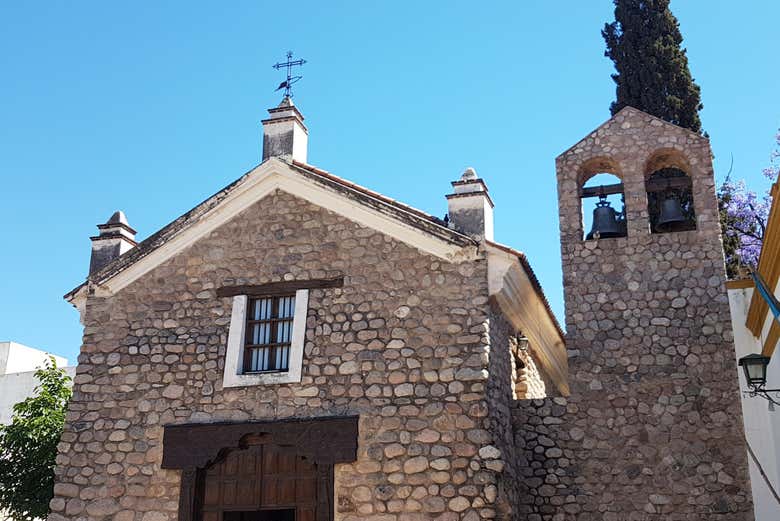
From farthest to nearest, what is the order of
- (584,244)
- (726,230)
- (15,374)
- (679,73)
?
(15,374), (726,230), (679,73), (584,244)

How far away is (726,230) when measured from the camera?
2045 centimetres

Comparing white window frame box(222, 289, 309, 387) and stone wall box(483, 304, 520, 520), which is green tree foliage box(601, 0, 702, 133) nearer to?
stone wall box(483, 304, 520, 520)

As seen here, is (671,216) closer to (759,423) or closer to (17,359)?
(759,423)

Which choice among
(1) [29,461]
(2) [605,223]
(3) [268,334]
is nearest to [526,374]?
(2) [605,223]

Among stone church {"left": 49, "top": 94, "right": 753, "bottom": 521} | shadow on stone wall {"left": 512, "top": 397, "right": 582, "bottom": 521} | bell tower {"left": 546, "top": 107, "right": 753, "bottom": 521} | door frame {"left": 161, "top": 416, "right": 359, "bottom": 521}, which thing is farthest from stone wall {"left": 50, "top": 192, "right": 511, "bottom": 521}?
bell tower {"left": 546, "top": 107, "right": 753, "bottom": 521}

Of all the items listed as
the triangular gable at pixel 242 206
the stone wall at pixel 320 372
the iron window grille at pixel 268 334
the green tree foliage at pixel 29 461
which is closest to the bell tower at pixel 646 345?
the stone wall at pixel 320 372

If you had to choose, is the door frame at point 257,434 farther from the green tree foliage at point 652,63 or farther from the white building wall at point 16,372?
the white building wall at point 16,372

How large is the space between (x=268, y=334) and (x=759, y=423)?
6.91 meters

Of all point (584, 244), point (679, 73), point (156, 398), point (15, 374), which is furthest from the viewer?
point (15, 374)

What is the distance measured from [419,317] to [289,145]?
3.66 m

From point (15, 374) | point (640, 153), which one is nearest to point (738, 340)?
point (640, 153)

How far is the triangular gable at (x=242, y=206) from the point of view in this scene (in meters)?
12.8

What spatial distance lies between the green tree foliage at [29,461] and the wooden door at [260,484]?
624 cm

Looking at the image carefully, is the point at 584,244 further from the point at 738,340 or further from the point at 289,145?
the point at 289,145
